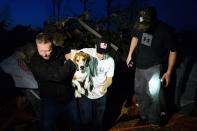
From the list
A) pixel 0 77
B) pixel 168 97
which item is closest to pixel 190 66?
pixel 168 97

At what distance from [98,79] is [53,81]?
3.06ft

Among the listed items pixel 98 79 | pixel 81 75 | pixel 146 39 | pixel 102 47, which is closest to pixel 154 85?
pixel 146 39

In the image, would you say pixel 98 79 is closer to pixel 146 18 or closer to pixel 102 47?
pixel 102 47

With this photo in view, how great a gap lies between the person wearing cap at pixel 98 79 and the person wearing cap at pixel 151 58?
877 millimetres

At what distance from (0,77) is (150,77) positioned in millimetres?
2994

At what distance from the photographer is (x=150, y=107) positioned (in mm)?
5133

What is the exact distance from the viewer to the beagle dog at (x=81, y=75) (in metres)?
3.92

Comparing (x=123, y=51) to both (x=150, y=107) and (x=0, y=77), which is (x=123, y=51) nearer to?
(x=150, y=107)

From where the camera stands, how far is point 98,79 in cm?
431

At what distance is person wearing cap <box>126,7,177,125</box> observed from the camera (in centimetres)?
450

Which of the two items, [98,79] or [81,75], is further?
[98,79]

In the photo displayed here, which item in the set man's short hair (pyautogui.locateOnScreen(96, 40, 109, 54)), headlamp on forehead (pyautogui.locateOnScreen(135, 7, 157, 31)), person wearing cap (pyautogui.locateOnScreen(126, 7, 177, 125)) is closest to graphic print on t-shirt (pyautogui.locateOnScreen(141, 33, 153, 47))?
person wearing cap (pyautogui.locateOnScreen(126, 7, 177, 125))

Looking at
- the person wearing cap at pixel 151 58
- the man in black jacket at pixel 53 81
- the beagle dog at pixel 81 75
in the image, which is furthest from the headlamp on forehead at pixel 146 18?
the man in black jacket at pixel 53 81

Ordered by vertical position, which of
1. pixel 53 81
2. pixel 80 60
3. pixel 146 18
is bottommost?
pixel 53 81
